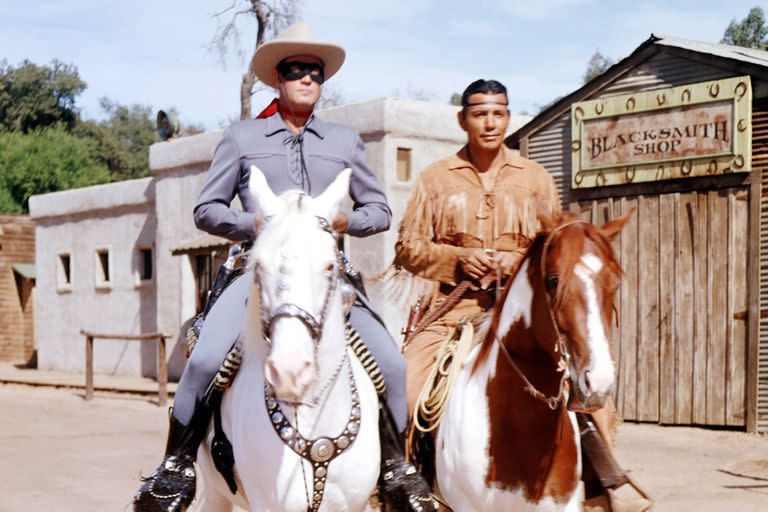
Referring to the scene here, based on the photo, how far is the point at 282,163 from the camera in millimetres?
4949

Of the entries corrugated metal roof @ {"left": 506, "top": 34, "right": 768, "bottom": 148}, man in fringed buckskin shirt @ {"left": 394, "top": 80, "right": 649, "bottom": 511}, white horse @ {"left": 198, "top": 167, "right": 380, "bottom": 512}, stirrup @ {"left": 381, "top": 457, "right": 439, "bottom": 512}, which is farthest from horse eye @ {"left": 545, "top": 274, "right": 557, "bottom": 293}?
corrugated metal roof @ {"left": 506, "top": 34, "right": 768, "bottom": 148}

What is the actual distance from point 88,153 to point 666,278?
1903 inches

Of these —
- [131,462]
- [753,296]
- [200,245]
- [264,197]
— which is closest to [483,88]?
[264,197]

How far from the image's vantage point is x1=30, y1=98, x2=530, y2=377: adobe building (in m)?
18.2

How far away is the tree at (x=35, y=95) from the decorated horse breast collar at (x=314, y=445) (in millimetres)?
59909


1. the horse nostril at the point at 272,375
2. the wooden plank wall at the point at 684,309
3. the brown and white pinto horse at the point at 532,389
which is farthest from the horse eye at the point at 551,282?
the wooden plank wall at the point at 684,309

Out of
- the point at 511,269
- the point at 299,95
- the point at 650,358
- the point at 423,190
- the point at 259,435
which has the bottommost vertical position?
the point at 650,358

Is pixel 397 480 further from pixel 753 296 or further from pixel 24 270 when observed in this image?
pixel 24 270

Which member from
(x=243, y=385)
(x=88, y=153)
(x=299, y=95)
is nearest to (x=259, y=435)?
(x=243, y=385)

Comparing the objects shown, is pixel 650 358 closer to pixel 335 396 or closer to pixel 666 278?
pixel 666 278

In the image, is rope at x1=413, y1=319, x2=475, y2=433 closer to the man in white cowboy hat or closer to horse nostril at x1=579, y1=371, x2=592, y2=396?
the man in white cowboy hat

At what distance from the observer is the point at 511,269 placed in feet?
18.3

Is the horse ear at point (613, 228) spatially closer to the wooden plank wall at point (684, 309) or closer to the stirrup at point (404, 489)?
the stirrup at point (404, 489)

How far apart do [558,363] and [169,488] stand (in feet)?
6.02
